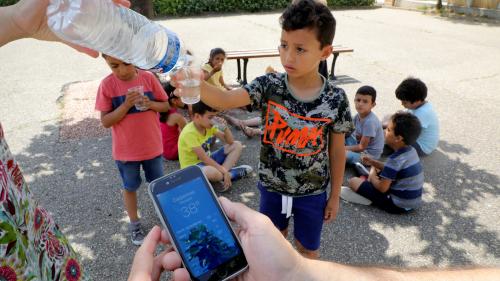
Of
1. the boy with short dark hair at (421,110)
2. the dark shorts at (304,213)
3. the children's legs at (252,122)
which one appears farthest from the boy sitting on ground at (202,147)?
the boy with short dark hair at (421,110)

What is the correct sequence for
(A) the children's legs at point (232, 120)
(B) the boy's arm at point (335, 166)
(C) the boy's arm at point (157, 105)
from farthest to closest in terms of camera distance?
(A) the children's legs at point (232, 120)
(C) the boy's arm at point (157, 105)
(B) the boy's arm at point (335, 166)

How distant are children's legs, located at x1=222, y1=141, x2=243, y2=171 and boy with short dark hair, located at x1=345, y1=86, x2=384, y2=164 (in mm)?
1452

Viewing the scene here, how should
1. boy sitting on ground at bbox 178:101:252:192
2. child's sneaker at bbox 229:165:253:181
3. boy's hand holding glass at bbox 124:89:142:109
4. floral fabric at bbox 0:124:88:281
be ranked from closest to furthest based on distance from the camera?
floral fabric at bbox 0:124:88:281 < boy's hand holding glass at bbox 124:89:142:109 < boy sitting on ground at bbox 178:101:252:192 < child's sneaker at bbox 229:165:253:181

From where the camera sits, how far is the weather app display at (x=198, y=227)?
1.51 meters

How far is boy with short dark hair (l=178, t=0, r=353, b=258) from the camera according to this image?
6.79 ft

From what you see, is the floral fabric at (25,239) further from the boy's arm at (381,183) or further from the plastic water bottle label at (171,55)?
the boy's arm at (381,183)

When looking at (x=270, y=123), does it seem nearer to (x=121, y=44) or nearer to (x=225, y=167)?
(x=121, y=44)

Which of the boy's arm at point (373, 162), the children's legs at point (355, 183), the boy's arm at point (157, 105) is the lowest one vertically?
the children's legs at point (355, 183)

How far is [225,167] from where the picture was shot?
14.1 ft

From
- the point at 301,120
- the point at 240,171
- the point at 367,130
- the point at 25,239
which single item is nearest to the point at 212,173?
the point at 240,171

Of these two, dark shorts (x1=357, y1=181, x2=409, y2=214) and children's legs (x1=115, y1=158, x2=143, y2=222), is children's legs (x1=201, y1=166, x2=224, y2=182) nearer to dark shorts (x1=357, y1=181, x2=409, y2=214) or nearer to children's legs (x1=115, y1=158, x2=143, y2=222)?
children's legs (x1=115, y1=158, x2=143, y2=222)

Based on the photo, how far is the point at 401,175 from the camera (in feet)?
11.7

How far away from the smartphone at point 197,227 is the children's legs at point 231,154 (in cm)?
269

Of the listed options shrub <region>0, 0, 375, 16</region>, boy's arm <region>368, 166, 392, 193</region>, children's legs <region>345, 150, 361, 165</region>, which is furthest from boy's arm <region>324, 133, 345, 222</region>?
shrub <region>0, 0, 375, 16</region>
